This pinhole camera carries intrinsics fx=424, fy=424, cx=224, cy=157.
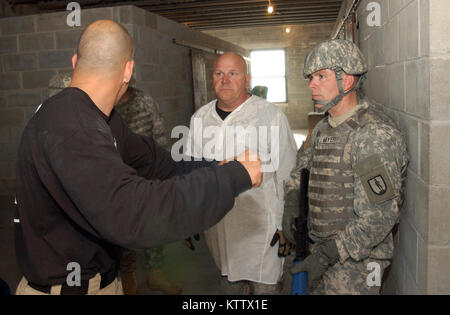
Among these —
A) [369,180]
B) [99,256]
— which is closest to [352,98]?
[369,180]

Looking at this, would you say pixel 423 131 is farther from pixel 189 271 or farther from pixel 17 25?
pixel 17 25

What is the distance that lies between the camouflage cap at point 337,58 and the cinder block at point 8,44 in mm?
4392

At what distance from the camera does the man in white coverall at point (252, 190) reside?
9.20 ft

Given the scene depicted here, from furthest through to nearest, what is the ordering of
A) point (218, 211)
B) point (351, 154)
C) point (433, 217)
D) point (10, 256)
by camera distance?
point (10, 256), point (351, 154), point (433, 217), point (218, 211)

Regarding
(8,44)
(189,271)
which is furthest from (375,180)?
(8,44)

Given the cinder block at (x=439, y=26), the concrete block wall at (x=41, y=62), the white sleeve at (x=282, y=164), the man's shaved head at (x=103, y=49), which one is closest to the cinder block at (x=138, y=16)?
the concrete block wall at (x=41, y=62)

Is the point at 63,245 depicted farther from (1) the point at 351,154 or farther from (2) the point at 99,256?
(1) the point at 351,154

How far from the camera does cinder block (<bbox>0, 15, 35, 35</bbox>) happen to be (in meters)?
5.13

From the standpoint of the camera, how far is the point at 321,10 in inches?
352

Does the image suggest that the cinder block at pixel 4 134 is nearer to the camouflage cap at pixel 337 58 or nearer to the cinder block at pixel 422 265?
the camouflage cap at pixel 337 58

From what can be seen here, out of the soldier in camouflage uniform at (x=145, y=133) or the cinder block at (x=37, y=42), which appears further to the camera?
the cinder block at (x=37, y=42)

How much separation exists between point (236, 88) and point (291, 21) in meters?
8.62

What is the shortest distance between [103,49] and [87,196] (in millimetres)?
522

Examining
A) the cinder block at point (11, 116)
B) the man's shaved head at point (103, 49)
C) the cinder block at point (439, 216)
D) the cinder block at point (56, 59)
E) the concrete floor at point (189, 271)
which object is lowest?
the concrete floor at point (189, 271)
